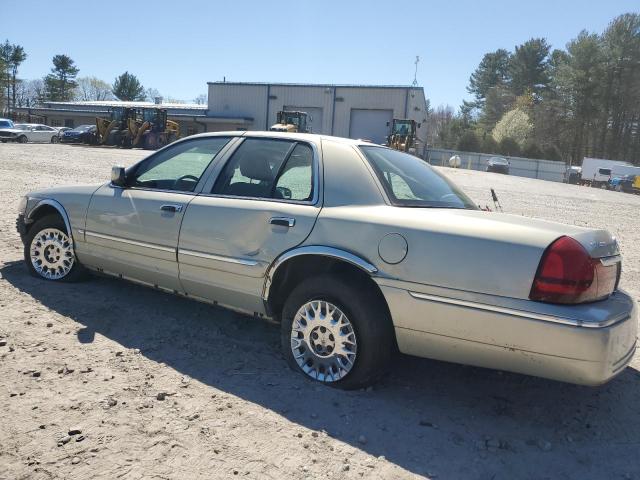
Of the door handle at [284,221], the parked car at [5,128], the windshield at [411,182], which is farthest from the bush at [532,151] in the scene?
the door handle at [284,221]

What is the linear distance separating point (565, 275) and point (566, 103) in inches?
2689

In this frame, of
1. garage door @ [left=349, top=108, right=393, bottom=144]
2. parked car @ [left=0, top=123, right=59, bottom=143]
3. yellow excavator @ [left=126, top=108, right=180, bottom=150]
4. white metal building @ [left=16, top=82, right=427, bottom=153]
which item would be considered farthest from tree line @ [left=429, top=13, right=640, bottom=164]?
parked car @ [left=0, top=123, right=59, bottom=143]

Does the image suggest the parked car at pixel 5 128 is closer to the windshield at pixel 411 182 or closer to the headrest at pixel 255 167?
the headrest at pixel 255 167

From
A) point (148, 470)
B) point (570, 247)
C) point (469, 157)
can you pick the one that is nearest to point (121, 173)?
point (148, 470)

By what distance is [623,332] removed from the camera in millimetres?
2785

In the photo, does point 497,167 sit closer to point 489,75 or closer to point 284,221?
point 489,75

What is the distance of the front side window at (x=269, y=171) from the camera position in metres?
3.62

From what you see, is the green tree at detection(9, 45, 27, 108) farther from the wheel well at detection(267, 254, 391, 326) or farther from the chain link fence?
the wheel well at detection(267, 254, 391, 326)

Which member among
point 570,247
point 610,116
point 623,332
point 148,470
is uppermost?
point 610,116

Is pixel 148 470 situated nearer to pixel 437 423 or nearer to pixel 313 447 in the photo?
pixel 313 447

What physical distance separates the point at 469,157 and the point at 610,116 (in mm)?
20420

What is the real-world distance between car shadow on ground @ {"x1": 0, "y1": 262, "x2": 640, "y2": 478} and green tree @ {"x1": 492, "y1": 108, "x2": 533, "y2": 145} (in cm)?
6643

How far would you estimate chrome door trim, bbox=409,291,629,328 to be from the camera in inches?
102

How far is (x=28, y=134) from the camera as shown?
3959 centimetres
